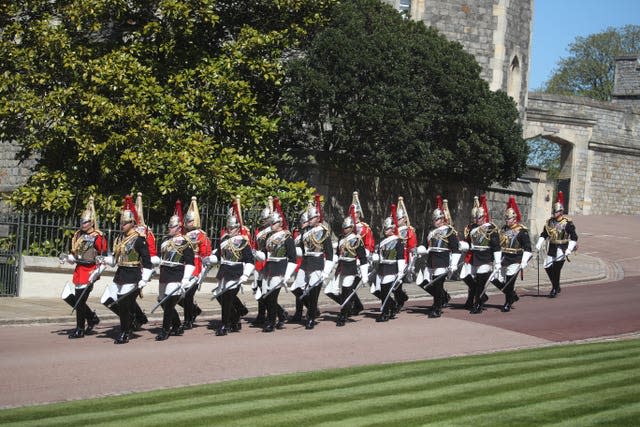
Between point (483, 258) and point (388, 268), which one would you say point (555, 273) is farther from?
point (388, 268)

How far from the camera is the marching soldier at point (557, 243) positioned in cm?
2216

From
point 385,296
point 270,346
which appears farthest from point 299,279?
point 270,346

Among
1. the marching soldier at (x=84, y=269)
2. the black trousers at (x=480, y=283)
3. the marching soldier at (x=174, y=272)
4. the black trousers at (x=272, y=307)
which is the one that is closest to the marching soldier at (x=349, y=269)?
the black trousers at (x=272, y=307)

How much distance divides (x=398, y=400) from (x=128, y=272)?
5.98 meters

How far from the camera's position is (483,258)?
1923 centimetres

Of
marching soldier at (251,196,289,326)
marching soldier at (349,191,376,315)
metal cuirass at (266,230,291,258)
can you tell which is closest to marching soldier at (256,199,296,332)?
metal cuirass at (266,230,291,258)

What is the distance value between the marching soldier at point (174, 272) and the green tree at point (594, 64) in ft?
199

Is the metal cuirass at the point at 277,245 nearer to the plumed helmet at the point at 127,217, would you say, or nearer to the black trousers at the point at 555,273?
the plumed helmet at the point at 127,217

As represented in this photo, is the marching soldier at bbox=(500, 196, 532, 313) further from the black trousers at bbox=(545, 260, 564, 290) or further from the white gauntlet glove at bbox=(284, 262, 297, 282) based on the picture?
the white gauntlet glove at bbox=(284, 262, 297, 282)

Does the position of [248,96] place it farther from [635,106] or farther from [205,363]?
[635,106]

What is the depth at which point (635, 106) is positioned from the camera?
52.0m

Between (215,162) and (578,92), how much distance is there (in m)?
56.3

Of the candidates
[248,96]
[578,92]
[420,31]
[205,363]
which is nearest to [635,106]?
[578,92]

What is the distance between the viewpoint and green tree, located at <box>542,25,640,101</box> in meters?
72.6
